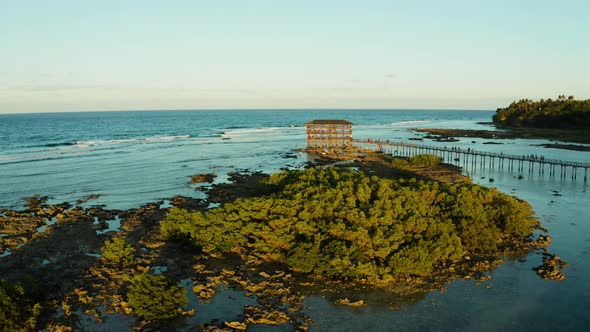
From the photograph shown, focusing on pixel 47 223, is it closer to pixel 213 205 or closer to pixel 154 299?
pixel 213 205

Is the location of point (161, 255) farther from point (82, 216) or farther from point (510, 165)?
point (510, 165)

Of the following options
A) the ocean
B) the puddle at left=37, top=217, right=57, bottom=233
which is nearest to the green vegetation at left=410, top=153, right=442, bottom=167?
the ocean

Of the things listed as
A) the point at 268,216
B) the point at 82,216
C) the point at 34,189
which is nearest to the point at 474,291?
the point at 268,216

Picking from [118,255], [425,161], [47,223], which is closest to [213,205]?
[47,223]

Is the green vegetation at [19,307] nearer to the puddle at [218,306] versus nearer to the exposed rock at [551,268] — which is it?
the puddle at [218,306]

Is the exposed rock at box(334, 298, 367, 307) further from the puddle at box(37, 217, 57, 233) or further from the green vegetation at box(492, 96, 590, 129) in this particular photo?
the green vegetation at box(492, 96, 590, 129)

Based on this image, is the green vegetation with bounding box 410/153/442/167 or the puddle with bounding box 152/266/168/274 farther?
the green vegetation with bounding box 410/153/442/167

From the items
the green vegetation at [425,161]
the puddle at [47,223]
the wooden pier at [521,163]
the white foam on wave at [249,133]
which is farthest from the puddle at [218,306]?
the white foam on wave at [249,133]
